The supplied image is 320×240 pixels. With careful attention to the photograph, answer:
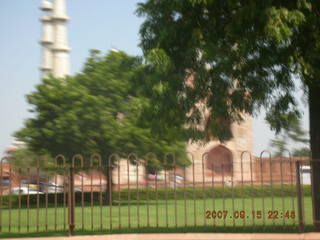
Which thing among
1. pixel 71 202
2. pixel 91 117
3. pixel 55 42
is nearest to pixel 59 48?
pixel 55 42

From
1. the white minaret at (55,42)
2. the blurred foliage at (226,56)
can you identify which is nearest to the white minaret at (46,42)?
the white minaret at (55,42)

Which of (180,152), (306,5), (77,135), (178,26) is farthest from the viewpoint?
(180,152)

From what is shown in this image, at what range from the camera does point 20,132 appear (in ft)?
63.7

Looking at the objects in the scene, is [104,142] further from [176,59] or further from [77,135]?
[176,59]

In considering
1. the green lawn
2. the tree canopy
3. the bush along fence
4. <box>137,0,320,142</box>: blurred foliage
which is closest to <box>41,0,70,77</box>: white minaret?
the bush along fence

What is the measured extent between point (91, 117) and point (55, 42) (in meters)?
14.2

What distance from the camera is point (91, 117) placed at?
722 inches

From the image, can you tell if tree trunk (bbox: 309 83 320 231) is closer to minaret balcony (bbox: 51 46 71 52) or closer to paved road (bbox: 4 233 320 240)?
paved road (bbox: 4 233 320 240)

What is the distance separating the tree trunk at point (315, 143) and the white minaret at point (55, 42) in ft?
78.2

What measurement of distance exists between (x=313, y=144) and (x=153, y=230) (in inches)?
122

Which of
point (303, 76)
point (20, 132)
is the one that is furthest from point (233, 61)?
point (20, 132)

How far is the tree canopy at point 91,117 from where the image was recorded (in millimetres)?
18484

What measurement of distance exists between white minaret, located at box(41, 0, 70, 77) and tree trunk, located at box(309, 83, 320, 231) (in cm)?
2382

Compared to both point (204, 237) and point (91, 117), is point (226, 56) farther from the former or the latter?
point (91, 117)
